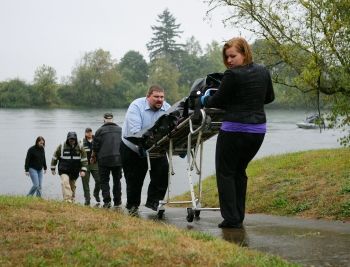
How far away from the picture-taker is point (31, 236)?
5.59 metres

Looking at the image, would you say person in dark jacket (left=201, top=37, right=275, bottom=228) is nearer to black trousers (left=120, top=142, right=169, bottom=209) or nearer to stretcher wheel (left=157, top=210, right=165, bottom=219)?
stretcher wheel (left=157, top=210, right=165, bottom=219)

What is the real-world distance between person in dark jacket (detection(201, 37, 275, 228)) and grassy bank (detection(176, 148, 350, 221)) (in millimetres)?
2373

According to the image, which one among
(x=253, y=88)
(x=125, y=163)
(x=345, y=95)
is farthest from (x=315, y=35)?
(x=253, y=88)

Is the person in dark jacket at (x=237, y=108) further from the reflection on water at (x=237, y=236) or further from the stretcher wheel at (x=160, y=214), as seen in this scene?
the stretcher wheel at (x=160, y=214)

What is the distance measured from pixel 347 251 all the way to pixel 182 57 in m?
161

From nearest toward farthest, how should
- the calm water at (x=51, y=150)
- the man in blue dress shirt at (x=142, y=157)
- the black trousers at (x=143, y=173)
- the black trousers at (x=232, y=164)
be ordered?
the black trousers at (x=232, y=164), the man in blue dress shirt at (x=142, y=157), the black trousers at (x=143, y=173), the calm water at (x=51, y=150)

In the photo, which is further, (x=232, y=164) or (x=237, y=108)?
(x=232, y=164)

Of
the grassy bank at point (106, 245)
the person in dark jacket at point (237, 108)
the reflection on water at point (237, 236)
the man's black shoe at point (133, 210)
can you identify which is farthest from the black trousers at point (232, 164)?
the man's black shoe at point (133, 210)

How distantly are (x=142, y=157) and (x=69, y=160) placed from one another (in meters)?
6.40

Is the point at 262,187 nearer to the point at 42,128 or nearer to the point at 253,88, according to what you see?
the point at 253,88

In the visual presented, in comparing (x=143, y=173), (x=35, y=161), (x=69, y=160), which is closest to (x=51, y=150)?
(x=35, y=161)

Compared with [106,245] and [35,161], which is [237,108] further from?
[35,161]

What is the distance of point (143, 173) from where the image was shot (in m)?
9.19

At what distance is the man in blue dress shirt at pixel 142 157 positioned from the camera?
8.63 metres
